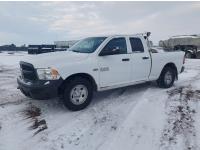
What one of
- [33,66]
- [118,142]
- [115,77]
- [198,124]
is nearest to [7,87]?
[33,66]

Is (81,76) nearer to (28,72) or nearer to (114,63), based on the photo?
(114,63)

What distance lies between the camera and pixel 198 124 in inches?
189

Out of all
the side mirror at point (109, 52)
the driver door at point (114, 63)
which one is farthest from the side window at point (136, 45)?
the side mirror at point (109, 52)

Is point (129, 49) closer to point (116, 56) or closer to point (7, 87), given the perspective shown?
point (116, 56)

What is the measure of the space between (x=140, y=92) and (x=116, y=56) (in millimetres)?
1716

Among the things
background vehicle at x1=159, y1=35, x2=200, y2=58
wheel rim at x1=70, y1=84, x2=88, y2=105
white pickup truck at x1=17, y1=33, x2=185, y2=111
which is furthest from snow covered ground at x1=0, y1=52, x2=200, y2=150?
background vehicle at x1=159, y1=35, x2=200, y2=58

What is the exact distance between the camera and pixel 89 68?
5.81 m

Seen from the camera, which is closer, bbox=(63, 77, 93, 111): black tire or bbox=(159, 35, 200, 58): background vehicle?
bbox=(63, 77, 93, 111): black tire

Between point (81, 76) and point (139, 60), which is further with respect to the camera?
point (139, 60)

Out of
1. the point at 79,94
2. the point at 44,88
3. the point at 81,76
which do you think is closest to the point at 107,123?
the point at 79,94

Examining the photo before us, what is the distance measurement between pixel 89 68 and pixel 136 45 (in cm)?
196

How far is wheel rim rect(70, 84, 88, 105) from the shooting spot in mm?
5648

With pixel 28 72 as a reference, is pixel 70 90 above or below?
below

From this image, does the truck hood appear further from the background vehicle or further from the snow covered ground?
the background vehicle
